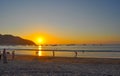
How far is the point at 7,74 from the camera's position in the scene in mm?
18938

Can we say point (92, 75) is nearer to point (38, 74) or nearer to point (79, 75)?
point (79, 75)

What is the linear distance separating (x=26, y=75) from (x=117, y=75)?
6.32 meters

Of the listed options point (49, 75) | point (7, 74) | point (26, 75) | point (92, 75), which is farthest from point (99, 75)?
point (7, 74)

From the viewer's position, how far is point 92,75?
1898cm

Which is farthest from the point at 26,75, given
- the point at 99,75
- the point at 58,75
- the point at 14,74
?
the point at 99,75

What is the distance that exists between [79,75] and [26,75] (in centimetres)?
362

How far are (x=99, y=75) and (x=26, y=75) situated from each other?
4.98m

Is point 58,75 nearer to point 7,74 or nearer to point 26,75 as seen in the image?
point 26,75

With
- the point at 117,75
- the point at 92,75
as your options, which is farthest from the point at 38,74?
the point at 117,75

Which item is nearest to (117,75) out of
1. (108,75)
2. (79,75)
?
(108,75)

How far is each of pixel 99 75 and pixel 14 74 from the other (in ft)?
19.1

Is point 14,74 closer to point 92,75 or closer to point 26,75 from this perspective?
point 26,75

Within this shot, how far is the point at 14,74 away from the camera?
1898 centimetres

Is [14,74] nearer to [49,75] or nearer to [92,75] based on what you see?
[49,75]
